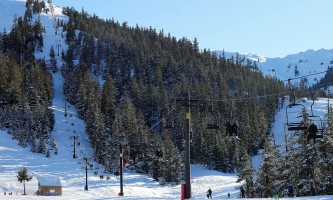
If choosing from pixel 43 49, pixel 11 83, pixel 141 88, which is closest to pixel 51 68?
pixel 43 49

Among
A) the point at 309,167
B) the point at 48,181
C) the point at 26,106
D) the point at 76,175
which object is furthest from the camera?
the point at 26,106

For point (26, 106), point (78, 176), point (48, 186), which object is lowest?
point (78, 176)

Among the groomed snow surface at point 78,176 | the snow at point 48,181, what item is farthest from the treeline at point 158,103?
the snow at point 48,181

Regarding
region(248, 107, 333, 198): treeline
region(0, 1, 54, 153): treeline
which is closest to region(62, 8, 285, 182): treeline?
region(248, 107, 333, 198): treeline

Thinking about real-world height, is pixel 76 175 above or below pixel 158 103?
below

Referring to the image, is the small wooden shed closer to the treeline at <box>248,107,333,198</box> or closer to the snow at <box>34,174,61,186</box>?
the snow at <box>34,174,61,186</box>

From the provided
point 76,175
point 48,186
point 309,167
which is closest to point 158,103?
point 76,175

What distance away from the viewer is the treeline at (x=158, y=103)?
9312 centimetres

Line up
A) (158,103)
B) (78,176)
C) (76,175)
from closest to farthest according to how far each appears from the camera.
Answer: (78,176) → (76,175) → (158,103)

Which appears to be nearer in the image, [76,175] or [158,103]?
[76,175]

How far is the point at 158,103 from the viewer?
5246 inches

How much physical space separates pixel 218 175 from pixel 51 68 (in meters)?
94.1

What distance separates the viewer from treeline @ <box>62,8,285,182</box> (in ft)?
306

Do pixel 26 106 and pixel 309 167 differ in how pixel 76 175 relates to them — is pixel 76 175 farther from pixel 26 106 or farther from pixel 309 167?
pixel 309 167
